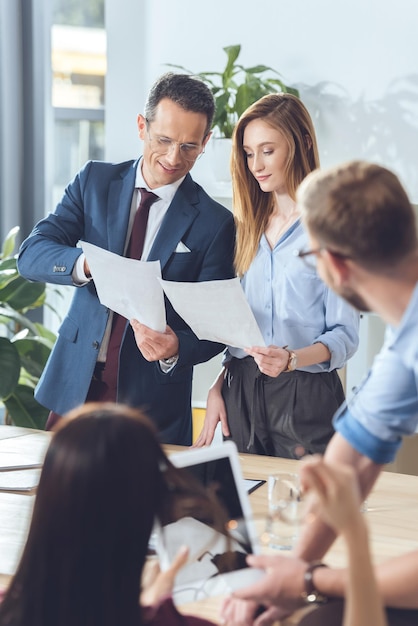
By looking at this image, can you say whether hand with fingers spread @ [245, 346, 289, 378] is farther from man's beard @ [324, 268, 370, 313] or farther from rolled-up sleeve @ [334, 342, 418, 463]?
man's beard @ [324, 268, 370, 313]

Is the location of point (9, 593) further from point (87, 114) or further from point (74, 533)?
point (87, 114)

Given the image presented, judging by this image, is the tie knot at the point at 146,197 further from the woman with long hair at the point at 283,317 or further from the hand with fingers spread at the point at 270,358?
the hand with fingers spread at the point at 270,358

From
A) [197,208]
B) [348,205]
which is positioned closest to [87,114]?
[197,208]

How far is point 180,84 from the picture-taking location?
227cm

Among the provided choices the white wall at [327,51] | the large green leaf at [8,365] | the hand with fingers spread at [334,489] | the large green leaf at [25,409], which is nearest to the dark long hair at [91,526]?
the hand with fingers spread at [334,489]

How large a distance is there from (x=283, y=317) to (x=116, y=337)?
44 centimetres

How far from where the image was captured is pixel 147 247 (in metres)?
2.38

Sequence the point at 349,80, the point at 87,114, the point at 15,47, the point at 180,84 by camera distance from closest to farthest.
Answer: the point at 180,84
the point at 349,80
the point at 15,47
the point at 87,114

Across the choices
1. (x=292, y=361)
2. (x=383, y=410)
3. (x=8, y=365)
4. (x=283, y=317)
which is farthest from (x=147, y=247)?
(x=383, y=410)

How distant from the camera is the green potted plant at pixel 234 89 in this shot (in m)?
3.46

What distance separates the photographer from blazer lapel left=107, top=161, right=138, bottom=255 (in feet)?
7.71

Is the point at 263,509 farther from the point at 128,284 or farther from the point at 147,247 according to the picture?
the point at 147,247

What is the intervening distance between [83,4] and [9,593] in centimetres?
402

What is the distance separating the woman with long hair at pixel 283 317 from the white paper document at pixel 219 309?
208 mm
